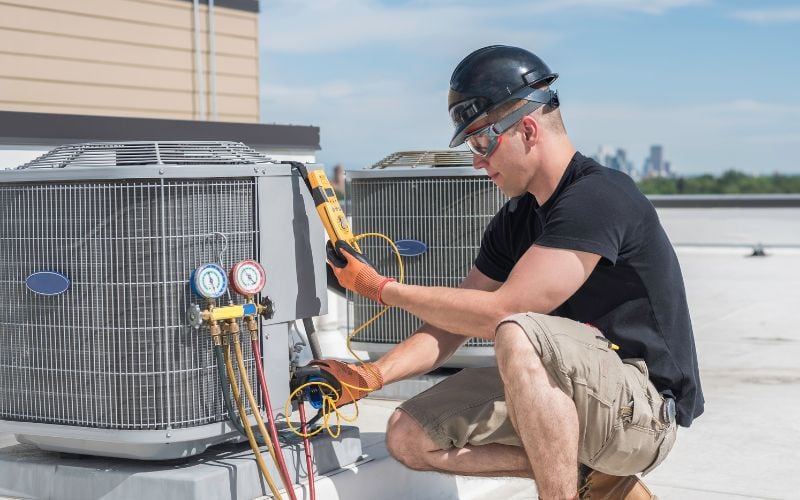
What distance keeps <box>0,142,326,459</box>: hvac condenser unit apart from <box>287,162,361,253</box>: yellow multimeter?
0.28 feet

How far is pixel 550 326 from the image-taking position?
123 inches

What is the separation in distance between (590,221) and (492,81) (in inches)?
22.5

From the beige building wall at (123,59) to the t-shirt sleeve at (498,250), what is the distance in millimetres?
5326

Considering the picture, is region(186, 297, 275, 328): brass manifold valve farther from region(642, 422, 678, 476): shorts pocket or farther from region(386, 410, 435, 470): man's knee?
region(642, 422, 678, 476): shorts pocket

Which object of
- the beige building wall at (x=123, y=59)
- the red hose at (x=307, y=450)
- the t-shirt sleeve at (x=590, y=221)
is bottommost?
the red hose at (x=307, y=450)

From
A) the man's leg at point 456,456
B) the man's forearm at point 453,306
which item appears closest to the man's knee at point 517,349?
the man's forearm at point 453,306

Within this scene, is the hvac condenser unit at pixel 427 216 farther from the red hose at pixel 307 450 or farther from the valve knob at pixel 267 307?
the valve knob at pixel 267 307

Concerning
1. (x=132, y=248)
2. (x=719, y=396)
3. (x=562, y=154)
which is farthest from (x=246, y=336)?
(x=719, y=396)

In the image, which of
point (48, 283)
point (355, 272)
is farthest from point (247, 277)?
point (48, 283)

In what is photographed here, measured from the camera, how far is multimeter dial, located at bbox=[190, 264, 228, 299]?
10.7ft

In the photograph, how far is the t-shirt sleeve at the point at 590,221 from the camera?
3156 mm

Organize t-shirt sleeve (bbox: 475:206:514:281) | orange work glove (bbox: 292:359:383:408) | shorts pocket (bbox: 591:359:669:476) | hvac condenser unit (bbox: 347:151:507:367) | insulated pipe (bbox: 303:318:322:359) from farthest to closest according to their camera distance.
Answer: hvac condenser unit (bbox: 347:151:507:367)
insulated pipe (bbox: 303:318:322:359)
t-shirt sleeve (bbox: 475:206:514:281)
orange work glove (bbox: 292:359:383:408)
shorts pocket (bbox: 591:359:669:476)

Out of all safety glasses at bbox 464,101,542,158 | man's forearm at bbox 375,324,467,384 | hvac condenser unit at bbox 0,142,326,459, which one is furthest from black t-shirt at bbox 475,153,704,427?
hvac condenser unit at bbox 0,142,326,459

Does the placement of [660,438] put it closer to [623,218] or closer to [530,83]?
[623,218]
